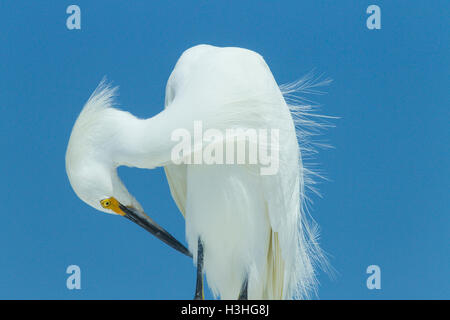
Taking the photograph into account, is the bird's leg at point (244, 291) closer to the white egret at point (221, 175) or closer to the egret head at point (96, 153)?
the white egret at point (221, 175)

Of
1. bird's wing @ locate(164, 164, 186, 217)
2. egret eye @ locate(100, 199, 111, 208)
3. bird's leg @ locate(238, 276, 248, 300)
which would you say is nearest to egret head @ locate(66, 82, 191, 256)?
egret eye @ locate(100, 199, 111, 208)

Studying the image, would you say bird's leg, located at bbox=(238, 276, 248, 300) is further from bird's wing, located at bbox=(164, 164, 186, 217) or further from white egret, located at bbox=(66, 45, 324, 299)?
bird's wing, located at bbox=(164, 164, 186, 217)

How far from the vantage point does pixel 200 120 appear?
1868mm

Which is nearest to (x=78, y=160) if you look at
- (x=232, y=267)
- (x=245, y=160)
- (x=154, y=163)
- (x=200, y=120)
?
(x=154, y=163)

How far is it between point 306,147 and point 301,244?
448 mm

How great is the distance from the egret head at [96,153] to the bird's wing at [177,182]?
46 centimetres

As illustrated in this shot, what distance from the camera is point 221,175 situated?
2.15 metres

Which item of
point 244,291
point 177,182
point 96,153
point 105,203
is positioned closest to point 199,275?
point 244,291

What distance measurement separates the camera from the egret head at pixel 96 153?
6.31ft

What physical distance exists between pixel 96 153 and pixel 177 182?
0.61 metres

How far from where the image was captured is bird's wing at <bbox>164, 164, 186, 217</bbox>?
7.97ft

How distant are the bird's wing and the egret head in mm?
457

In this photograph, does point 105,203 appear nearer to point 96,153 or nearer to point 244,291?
point 96,153

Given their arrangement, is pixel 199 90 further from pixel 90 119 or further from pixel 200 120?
pixel 90 119
